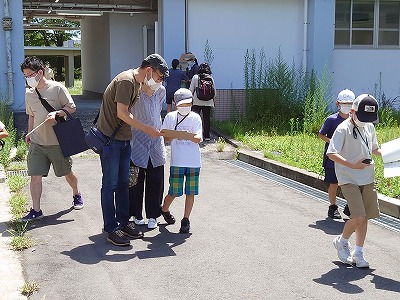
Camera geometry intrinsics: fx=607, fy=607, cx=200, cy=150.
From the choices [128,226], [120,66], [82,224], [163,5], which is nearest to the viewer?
[128,226]

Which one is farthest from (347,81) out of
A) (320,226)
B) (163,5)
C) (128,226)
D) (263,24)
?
(128,226)

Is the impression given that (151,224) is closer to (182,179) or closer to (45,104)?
(182,179)

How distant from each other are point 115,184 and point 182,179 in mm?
828

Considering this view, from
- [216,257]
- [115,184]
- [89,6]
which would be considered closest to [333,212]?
[216,257]

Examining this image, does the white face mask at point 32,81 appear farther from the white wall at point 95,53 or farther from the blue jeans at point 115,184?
the white wall at point 95,53

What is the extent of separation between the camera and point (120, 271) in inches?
214

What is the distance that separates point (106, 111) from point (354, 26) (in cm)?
1421

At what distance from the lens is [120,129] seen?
6.17 meters

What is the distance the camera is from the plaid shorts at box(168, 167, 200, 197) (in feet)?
21.7

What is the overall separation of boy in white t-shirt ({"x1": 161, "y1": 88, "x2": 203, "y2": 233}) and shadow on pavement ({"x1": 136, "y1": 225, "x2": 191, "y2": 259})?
0.16 metres

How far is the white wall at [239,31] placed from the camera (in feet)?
55.9

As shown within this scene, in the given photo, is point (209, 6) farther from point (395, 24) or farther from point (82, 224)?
point (82, 224)

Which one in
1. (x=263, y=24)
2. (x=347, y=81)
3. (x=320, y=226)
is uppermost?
(x=263, y=24)

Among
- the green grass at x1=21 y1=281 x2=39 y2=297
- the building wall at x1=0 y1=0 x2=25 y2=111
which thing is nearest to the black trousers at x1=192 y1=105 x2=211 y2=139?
the building wall at x1=0 y1=0 x2=25 y2=111
